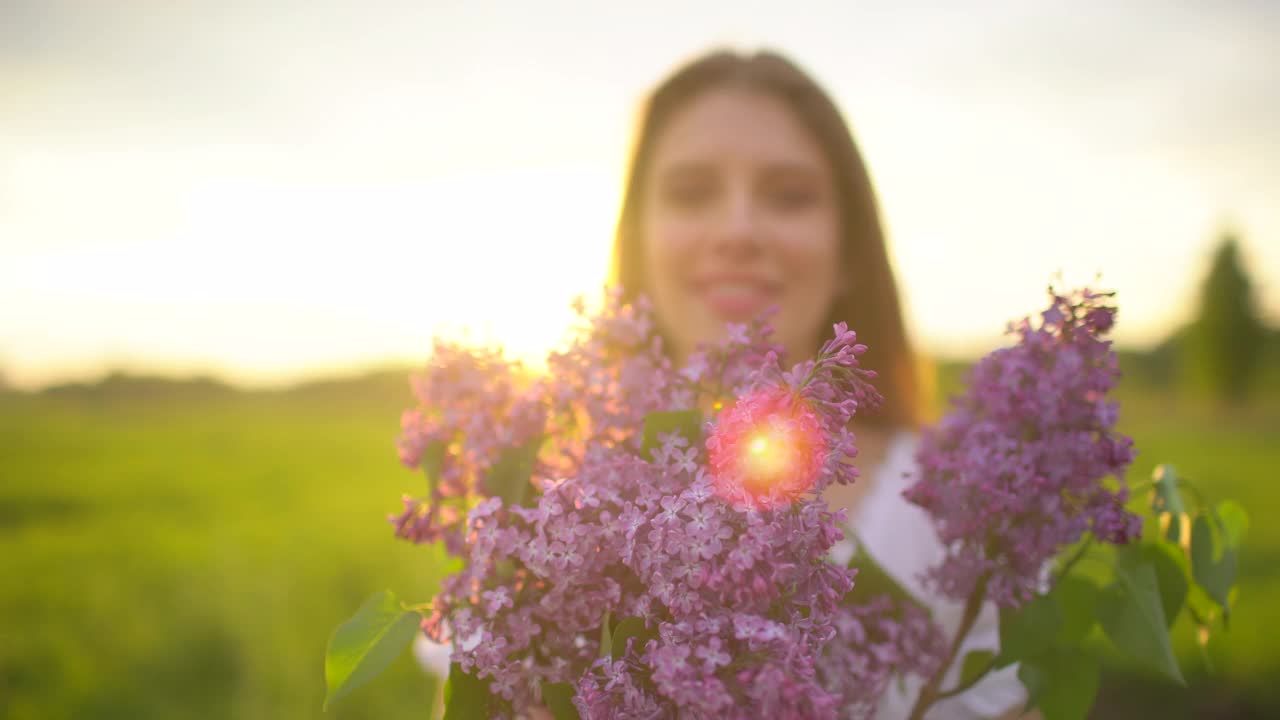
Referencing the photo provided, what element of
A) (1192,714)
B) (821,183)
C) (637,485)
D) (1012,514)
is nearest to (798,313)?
(821,183)

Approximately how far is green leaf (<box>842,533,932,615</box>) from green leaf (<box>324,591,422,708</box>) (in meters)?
0.71

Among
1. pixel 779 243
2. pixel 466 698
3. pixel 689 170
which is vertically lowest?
pixel 466 698

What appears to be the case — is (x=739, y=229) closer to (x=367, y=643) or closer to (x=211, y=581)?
(x=367, y=643)

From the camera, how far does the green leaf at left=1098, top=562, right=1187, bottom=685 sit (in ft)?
3.66

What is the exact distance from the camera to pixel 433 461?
1.27 metres

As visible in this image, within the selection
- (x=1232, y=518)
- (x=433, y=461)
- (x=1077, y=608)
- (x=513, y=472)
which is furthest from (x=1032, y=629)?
(x=433, y=461)

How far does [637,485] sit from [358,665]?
462 mm

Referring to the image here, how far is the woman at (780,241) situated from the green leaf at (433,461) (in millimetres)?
1618

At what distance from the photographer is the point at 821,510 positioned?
2.85 ft

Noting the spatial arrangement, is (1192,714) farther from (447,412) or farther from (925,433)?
(447,412)

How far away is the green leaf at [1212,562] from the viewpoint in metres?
1.20

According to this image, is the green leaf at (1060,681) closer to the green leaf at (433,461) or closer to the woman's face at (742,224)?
the green leaf at (433,461)

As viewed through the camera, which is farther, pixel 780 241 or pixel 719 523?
pixel 780 241

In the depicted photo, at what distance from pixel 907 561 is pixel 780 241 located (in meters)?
1.29
